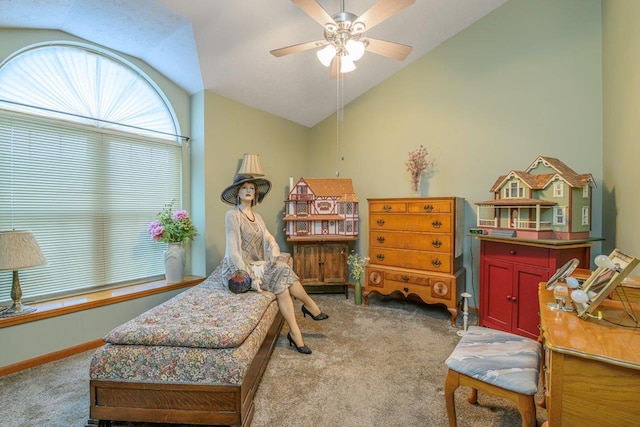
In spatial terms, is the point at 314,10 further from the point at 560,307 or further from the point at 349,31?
the point at 560,307

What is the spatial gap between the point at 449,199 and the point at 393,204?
0.66m

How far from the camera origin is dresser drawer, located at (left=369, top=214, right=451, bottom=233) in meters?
3.32

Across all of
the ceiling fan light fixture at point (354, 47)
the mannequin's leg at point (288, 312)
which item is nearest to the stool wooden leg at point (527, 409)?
the mannequin's leg at point (288, 312)

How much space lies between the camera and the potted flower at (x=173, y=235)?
10.9 feet

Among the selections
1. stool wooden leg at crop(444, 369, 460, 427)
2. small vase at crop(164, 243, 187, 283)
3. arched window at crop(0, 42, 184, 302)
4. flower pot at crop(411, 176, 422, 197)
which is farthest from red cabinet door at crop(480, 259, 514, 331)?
arched window at crop(0, 42, 184, 302)

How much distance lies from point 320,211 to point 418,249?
1437mm

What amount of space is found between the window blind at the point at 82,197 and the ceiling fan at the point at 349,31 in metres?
2.10

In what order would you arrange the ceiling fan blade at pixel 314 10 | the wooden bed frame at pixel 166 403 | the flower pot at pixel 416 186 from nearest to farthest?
the wooden bed frame at pixel 166 403
the ceiling fan blade at pixel 314 10
the flower pot at pixel 416 186

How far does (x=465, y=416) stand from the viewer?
6.03 feet

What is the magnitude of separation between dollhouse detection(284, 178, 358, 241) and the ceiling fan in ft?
6.25

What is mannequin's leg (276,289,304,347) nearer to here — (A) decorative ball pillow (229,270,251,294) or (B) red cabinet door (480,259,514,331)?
(A) decorative ball pillow (229,270,251,294)

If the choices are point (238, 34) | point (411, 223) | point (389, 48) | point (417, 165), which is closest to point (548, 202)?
point (411, 223)

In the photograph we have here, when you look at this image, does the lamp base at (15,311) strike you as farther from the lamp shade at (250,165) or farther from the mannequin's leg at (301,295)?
the lamp shade at (250,165)

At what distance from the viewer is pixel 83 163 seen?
296 centimetres
